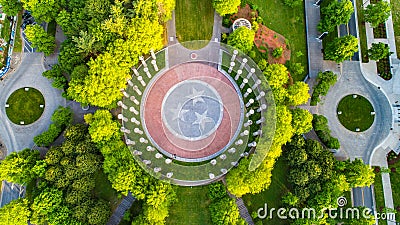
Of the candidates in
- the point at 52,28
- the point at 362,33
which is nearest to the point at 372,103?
the point at 362,33

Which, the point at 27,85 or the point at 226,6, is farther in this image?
the point at 27,85

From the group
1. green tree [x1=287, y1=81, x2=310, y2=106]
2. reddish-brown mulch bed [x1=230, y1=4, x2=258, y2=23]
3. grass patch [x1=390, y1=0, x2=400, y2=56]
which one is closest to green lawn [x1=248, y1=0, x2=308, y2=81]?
reddish-brown mulch bed [x1=230, y1=4, x2=258, y2=23]

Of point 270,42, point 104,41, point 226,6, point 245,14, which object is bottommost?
point 104,41

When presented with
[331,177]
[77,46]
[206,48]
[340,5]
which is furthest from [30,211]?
[340,5]

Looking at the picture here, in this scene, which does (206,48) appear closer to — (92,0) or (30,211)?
(92,0)

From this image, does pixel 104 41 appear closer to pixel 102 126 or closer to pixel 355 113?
pixel 102 126

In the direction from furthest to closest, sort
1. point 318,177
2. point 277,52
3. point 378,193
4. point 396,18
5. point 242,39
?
point 396,18 < point 277,52 < point 378,193 < point 242,39 < point 318,177

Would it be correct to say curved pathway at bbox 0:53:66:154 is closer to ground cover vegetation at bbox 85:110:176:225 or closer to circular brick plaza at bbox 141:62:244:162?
ground cover vegetation at bbox 85:110:176:225
